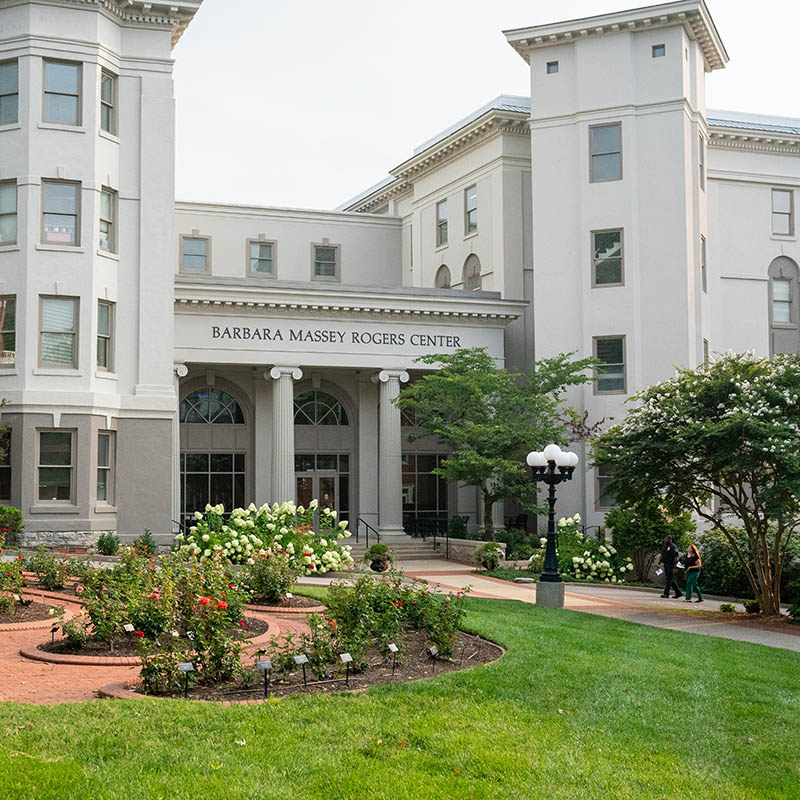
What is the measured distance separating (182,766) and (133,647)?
568 cm

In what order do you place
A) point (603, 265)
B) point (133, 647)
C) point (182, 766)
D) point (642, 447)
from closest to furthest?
point (182, 766)
point (133, 647)
point (642, 447)
point (603, 265)

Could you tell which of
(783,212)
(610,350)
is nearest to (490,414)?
(610,350)

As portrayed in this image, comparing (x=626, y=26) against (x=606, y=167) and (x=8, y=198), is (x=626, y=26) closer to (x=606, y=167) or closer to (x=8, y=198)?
(x=606, y=167)

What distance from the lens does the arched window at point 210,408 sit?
3903 cm

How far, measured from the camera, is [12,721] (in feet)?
30.1

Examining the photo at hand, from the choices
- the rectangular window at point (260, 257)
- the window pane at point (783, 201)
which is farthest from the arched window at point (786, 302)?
the rectangular window at point (260, 257)

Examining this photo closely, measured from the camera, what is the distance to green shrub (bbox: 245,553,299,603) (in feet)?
61.9

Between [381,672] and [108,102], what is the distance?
24403 mm

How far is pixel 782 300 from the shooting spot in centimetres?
4372

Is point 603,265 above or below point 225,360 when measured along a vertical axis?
above

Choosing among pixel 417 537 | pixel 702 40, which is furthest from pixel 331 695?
pixel 702 40

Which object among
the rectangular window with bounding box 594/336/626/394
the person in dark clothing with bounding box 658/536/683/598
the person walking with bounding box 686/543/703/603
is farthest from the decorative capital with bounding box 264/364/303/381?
the person walking with bounding box 686/543/703/603

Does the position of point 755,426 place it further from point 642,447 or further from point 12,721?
point 12,721

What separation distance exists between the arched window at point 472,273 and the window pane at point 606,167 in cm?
669
